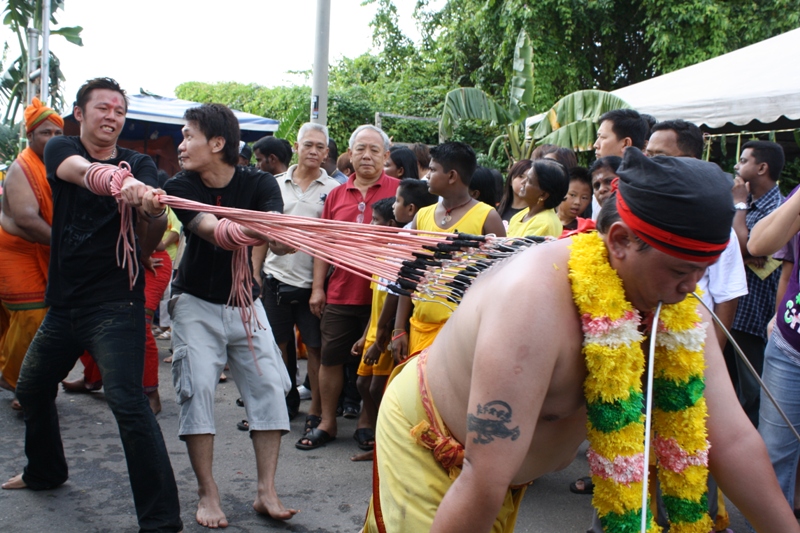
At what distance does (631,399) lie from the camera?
6.16ft

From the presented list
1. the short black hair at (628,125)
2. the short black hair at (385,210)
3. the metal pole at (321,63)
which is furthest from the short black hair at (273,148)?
the short black hair at (628,125)

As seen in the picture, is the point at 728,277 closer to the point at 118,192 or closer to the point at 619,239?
the point at 619,239

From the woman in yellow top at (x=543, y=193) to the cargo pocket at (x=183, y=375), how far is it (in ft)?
6.75

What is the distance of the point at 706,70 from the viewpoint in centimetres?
872

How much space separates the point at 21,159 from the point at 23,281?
895 mm

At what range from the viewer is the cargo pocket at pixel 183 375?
3.65 metres

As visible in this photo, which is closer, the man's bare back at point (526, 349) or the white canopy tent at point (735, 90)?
the man's bare back at point (526, 349)

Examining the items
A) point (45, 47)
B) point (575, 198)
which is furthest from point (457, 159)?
point (45, 47)

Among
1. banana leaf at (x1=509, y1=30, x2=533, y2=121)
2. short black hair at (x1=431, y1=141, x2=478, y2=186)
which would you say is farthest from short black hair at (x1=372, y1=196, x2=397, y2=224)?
banana leaf at (x1=509, y1=30, x2=533, y2=121)

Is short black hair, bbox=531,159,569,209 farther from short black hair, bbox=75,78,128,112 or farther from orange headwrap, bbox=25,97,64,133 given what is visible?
orange headwrap, bbox=25,97,64,133

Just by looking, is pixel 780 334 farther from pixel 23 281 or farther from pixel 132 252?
pixel 23 281

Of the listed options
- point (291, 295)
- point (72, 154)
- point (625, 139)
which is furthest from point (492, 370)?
point (291, 295)

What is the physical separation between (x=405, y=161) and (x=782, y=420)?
3.92m

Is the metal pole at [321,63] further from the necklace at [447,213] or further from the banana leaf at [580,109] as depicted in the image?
the necklace at [447,213]
